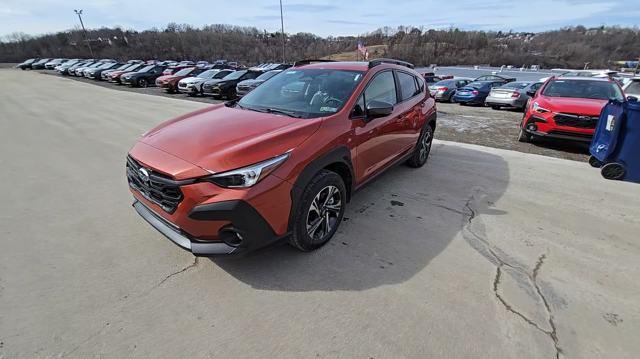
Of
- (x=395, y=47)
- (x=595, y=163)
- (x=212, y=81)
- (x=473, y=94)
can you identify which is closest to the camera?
(x=595, y=163)

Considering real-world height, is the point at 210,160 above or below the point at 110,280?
above

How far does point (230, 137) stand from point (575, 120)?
6749mm

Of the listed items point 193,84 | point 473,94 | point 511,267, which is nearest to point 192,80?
point 193,84

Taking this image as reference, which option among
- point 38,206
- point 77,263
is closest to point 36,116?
point 38,206

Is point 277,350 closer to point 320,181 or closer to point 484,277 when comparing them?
point 320,181

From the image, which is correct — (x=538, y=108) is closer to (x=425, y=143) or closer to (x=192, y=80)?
(x=425, y=143)

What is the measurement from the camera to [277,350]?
196 cm

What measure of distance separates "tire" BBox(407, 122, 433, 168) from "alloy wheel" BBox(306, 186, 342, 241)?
2344 mm

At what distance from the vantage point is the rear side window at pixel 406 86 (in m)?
4.35

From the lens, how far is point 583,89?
7.05 meters

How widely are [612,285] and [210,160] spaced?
132 inches

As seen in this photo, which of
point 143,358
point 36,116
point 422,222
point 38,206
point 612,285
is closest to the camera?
point 143,358

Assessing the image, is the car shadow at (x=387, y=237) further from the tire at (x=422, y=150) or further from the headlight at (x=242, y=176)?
the headlight at (x=242, y=176)

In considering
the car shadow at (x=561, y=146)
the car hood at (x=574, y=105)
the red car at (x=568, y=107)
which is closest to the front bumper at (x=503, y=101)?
the red car at (x=568, y=107)
